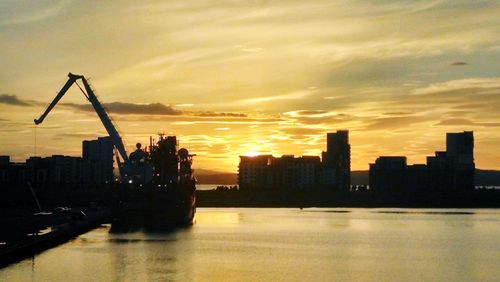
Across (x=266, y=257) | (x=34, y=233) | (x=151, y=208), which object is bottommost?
(x=266, y=257)

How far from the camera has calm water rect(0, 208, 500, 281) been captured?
262 ft

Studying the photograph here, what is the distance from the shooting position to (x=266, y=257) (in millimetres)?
98375

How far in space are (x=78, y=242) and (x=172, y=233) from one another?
29006 millimetres

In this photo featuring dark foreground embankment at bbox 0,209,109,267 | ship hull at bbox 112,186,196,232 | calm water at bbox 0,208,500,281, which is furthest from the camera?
ship hull at bbox 112,186,196,232

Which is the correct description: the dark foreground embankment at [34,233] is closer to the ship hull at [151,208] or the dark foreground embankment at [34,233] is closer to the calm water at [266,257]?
the calm water at [266,257]

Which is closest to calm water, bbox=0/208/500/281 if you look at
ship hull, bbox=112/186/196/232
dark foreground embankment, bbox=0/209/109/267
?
dark foreground embankment, bbox=0/209/109/267

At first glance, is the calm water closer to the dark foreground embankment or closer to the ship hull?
the dark foreground embankment

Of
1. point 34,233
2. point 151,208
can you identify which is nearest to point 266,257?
point 34,233

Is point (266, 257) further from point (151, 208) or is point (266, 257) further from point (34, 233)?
point (151, 208)

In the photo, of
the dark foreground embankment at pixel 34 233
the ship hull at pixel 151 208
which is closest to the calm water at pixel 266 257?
the dark foreground embankment at pixel 34 233

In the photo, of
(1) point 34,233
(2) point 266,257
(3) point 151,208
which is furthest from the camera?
(3) point 151,208

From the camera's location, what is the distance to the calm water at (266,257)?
3145 inches

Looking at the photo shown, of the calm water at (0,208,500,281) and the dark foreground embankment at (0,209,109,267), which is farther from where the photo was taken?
the dark foreground embankment at (0,209,109,267)

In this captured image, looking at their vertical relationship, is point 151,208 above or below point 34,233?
above
